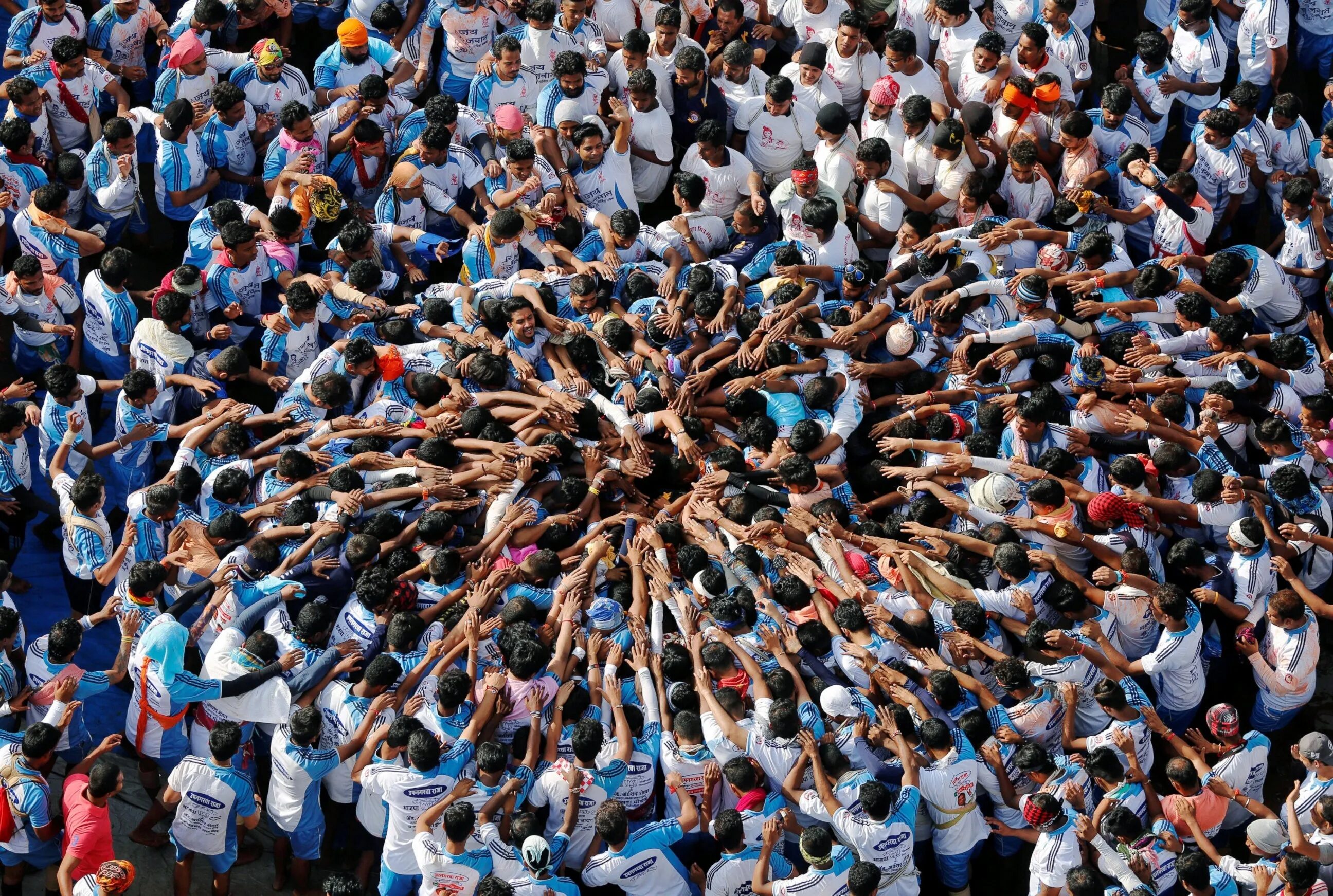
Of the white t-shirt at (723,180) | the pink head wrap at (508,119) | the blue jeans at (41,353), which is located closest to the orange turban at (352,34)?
the pink head wrap at (508,119)

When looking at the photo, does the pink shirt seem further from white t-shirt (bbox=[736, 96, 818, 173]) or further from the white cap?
white t-shirt (bbox=[736, 96, 818, 173])

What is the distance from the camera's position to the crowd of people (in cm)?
1163

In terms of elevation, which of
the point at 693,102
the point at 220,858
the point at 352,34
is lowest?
the point at 220,858

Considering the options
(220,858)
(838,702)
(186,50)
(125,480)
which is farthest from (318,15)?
(838,702)

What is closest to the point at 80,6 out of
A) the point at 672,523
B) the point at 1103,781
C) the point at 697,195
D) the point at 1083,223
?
the point at 697,195

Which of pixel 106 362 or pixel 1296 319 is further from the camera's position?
pixel 1296 319

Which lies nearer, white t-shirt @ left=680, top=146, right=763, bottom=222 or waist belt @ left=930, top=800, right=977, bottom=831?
waist belt @ left=930, top=800, right=977, bottom=831

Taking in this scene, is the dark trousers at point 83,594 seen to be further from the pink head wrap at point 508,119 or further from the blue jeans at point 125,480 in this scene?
the pink head wrap at point 508,119

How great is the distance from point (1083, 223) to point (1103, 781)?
535cm

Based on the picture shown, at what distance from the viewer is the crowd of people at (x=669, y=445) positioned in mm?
11633

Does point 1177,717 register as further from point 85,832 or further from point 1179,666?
point 85,832

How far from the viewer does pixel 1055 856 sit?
11391 mm

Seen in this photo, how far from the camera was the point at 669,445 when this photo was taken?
1397cm

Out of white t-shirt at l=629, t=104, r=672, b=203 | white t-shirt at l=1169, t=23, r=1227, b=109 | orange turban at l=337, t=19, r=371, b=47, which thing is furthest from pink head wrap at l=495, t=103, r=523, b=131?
white t-shirt at l=1169, t=23, r=1227, b=109
